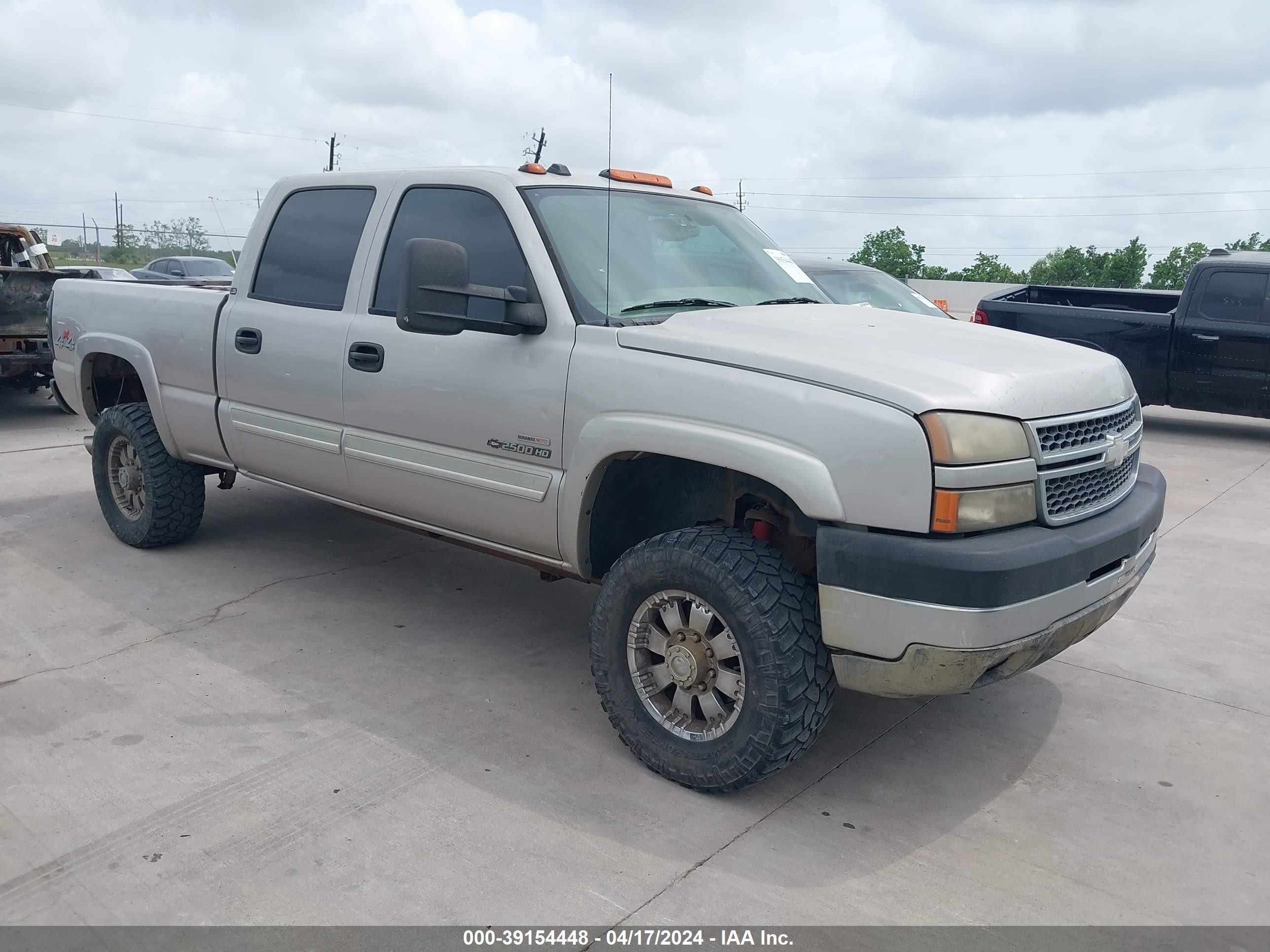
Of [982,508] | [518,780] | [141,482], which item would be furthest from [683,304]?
[141,482]

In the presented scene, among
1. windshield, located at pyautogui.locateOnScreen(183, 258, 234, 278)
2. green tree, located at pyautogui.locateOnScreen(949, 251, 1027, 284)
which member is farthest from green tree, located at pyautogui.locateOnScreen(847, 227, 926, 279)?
windshield, located at pyautogui.locateOnScreen(183, 258, 234, 278)

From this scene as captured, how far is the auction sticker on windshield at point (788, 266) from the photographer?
448cm

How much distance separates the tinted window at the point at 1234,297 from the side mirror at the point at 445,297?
9249 millimetres

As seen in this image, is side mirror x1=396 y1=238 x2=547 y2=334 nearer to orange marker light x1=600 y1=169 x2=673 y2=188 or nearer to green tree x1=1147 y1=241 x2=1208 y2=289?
orange marker light x1=600 y1=169 x2=673 y2=188

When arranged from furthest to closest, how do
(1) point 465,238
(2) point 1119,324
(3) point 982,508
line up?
(2) point 1119,324, (1) point 465,238, (3) point 982,508

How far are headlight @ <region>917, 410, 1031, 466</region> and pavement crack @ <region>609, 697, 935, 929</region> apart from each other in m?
1.25

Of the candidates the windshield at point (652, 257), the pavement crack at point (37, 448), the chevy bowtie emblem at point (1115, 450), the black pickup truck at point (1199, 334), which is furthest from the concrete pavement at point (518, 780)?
the black pickup truck at point (1199, 334)

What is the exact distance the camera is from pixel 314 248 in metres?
4.70

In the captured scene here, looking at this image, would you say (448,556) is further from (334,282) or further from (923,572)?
(923,572)

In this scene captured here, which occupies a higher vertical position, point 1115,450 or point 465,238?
point 465,238

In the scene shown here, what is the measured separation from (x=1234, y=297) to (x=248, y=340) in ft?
31.7

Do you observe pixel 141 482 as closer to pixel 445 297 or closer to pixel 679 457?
pixel 445 297

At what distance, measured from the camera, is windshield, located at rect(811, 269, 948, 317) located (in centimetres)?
912
